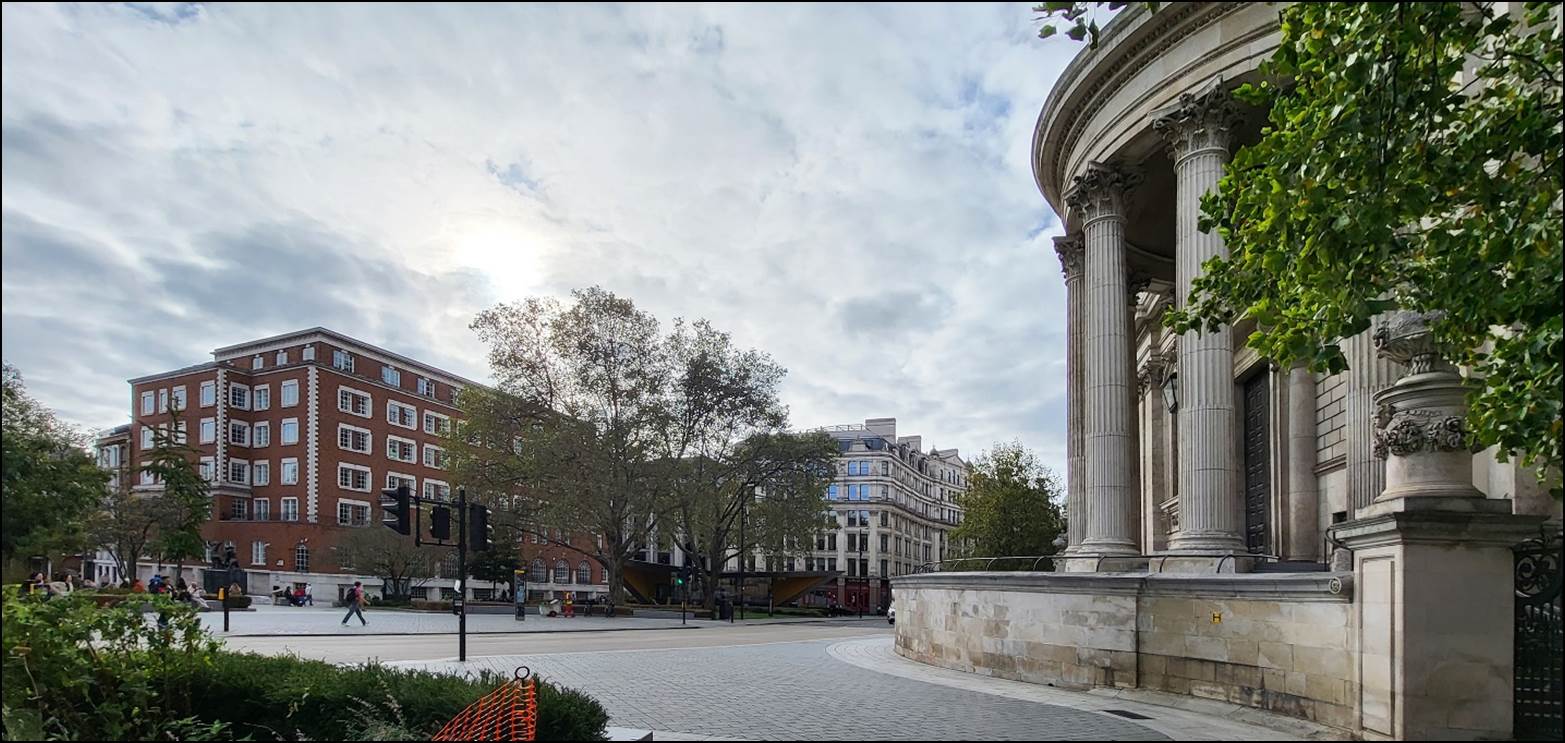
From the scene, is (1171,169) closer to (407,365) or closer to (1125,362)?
(1125,362)

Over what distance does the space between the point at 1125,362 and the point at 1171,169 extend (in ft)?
17.9

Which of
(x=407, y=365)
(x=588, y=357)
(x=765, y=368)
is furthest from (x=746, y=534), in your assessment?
(x=407, y=365)

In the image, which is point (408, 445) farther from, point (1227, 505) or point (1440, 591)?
point (1440, 591)

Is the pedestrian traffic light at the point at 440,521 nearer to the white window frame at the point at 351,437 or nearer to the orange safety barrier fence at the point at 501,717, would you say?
the orange safety barrier fence at the point at 501,717

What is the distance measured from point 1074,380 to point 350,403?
5658 cm

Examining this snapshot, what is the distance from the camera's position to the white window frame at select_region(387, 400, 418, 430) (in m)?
74.0

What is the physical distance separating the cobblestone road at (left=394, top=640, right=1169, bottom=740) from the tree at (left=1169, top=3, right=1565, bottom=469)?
4.77 m

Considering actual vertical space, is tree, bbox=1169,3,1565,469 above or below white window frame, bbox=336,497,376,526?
above

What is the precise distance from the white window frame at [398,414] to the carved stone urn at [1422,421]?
71760mm

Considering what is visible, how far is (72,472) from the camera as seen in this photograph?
16.2 m

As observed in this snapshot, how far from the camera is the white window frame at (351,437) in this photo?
2699 inches

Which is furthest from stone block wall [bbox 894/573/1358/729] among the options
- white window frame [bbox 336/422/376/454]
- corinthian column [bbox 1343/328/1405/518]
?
white window frame [bbox 336/422/376/454]

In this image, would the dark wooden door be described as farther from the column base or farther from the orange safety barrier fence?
the orange safety barrier fence

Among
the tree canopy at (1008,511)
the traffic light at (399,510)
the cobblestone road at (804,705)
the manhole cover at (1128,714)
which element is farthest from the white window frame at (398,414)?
the manhole cover at (1128,714)
